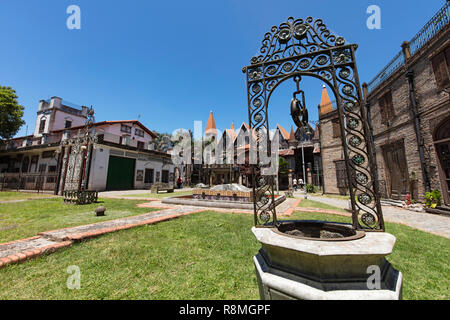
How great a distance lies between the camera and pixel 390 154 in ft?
36.1

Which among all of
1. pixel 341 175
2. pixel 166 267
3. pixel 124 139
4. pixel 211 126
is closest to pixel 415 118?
pixel 341 175

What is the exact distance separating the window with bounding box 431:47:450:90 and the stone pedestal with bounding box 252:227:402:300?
10494mm

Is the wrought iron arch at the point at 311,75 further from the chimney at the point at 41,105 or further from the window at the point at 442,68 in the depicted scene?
the chimney at the point at 41,105

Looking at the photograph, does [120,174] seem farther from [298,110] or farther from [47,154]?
[298,110]

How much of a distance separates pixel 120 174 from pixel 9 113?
51.7 ft

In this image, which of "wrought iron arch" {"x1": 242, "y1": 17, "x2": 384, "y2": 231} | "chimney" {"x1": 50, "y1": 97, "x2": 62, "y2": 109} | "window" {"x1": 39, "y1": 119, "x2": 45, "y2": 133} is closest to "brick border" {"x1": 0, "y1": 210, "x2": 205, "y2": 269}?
"wrought iron arch" {"x1": 242, "y1": 17, "x2": 384, "y2": 231}

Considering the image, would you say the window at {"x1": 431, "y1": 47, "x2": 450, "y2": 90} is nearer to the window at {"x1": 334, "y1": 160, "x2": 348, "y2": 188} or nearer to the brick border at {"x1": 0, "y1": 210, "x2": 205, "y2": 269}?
the window at {"x1": 334, "y1": 160, "x2": 348, "y2": 188}

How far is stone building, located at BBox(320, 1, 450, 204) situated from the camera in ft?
24.7

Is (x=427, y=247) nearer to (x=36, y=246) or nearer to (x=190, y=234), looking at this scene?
(x=190, y=234)

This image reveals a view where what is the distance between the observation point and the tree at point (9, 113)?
19759 millimetres

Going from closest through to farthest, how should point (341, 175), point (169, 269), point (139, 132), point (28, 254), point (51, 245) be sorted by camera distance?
point (169, 269), point (28, 254), point (51, 245), point (341, 175), point (139, 132)

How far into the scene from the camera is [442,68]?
7375mm

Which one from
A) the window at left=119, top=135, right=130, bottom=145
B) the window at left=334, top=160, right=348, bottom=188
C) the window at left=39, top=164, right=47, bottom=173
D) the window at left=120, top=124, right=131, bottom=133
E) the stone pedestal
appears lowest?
the stone pedestal

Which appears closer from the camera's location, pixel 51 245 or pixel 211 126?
pixel 51 245
